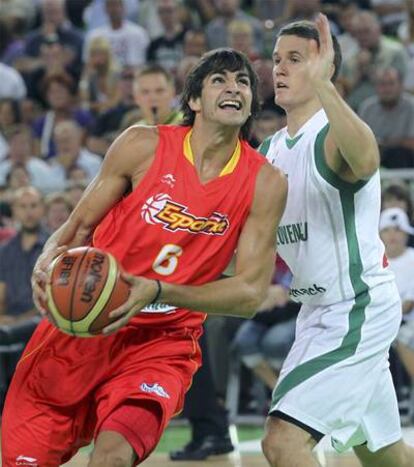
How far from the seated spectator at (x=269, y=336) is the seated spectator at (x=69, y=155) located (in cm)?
305

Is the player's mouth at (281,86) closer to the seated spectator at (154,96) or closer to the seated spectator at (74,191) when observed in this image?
the seated spectator at (154,96)

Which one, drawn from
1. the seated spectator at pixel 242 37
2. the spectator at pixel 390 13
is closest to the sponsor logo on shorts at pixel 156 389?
the seated spectator at pixel 242 37

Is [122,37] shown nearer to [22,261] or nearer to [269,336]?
[22,261]

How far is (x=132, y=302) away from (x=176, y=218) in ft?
Result: 1.85

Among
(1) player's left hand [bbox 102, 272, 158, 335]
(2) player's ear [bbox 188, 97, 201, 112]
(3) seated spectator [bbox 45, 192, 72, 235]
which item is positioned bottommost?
(3) seated spectator [bbox 45, 192, 72, 235]

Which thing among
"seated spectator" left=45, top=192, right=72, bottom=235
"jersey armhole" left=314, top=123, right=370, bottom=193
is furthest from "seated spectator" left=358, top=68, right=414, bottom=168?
"jersey armhole" left=314, top=123, right=370, bottom=193

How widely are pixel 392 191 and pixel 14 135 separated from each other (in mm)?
4459

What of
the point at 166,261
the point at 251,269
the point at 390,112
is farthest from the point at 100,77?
the point at 251,269

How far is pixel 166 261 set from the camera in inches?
206

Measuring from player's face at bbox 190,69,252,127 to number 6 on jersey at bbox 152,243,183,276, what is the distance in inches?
22.5

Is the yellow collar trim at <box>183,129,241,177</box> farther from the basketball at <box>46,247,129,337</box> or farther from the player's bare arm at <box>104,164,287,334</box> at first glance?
the basketball at <box>46,247,129,337</box>

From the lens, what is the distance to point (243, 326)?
1024cm

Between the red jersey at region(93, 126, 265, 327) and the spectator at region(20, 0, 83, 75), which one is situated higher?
the red jersey at region(93, 126, 265, 327)

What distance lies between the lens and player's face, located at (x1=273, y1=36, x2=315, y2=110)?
5.61 meters
